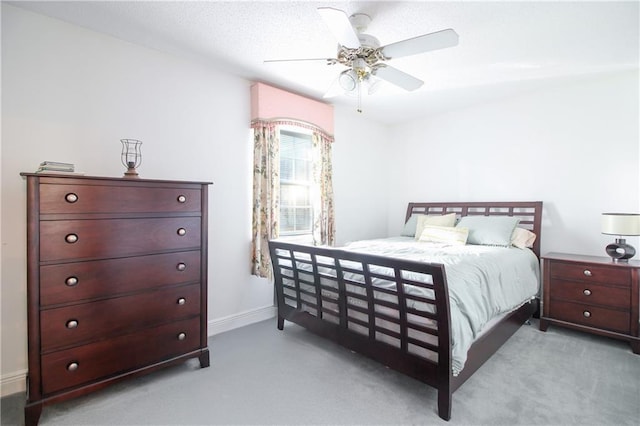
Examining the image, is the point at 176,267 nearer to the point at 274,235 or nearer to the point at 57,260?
the point at 57,260

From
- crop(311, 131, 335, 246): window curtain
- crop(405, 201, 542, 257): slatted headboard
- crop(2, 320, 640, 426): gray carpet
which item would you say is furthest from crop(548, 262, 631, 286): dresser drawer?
crop(311, 131, 335, 246): window curtain

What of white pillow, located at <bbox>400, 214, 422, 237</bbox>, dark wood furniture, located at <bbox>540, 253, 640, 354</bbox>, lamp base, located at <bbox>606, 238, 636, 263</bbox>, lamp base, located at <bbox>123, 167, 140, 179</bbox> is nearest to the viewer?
lamp base, located at <bbox>123, 167, 140, 179</bbox>

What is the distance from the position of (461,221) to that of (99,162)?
12.3 feet

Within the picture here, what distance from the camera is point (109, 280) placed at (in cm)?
189

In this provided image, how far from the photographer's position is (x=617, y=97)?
307 centimetres

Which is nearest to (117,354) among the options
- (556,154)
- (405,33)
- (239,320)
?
(239,320)

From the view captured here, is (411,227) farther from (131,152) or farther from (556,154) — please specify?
(131,152)

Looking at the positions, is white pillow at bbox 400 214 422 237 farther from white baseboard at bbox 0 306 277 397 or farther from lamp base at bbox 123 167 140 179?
lamp base at bbox 123 167 140 179

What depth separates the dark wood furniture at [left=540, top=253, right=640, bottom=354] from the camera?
2.57 metres

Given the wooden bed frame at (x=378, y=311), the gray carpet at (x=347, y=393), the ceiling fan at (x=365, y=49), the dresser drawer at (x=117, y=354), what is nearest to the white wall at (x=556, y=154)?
the wooden bed frame at (x=378, y=311)

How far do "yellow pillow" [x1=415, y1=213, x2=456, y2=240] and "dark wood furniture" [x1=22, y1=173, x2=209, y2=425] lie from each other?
2689 mm

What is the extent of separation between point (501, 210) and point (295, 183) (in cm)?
259

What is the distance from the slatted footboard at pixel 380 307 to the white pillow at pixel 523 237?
81.9 inches

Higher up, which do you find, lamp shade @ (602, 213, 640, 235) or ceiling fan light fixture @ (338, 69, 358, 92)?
ceiling fan light fixture @ (338, 69, 358, 92)
